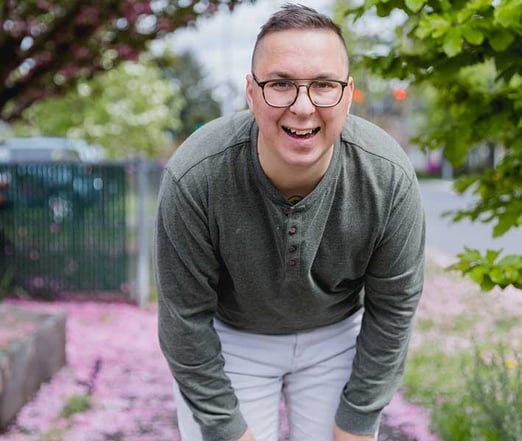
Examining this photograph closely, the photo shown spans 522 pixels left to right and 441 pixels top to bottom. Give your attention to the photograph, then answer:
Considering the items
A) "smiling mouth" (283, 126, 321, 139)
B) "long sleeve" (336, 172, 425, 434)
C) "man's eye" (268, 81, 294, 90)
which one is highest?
"man's eye" (268, 81, 294, 90)

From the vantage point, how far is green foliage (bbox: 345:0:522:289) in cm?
228

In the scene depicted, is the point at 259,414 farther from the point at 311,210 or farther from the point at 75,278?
the point at 75,278

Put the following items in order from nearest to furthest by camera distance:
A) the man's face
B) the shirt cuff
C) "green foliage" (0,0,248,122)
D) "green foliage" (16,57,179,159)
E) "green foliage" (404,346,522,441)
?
the man's face < the shirt cuff < "green foliage" (404,346,522,441) < "green foliage" (0,0,248,122) < "green foliage" (16,57,179,159)

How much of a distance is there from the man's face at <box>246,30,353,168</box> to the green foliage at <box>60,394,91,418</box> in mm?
2908

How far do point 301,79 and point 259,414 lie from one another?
3.24 ft

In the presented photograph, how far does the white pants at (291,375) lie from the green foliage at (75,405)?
2.19 m

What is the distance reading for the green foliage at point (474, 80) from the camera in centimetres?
228

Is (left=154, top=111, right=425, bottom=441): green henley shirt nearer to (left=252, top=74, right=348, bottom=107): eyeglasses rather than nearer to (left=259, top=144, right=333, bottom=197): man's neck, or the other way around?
(left=259, top=144, right=333, bottom=197): man's neck

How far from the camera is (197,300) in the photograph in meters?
2.06

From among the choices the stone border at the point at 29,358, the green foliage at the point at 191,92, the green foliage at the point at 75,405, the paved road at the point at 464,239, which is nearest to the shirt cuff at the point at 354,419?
the stone border at the point at 29,358

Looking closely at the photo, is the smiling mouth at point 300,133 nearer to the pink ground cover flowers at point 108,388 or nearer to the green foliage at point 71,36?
the pink ground cover flowers at point 108,388

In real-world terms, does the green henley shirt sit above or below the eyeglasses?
below

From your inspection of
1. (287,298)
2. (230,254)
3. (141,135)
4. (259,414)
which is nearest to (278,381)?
(259,414)

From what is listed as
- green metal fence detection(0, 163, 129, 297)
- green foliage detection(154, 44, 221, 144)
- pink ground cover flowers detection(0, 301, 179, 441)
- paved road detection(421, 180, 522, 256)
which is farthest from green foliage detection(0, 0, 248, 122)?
green foliage detection(154, 44, 221, 144)
